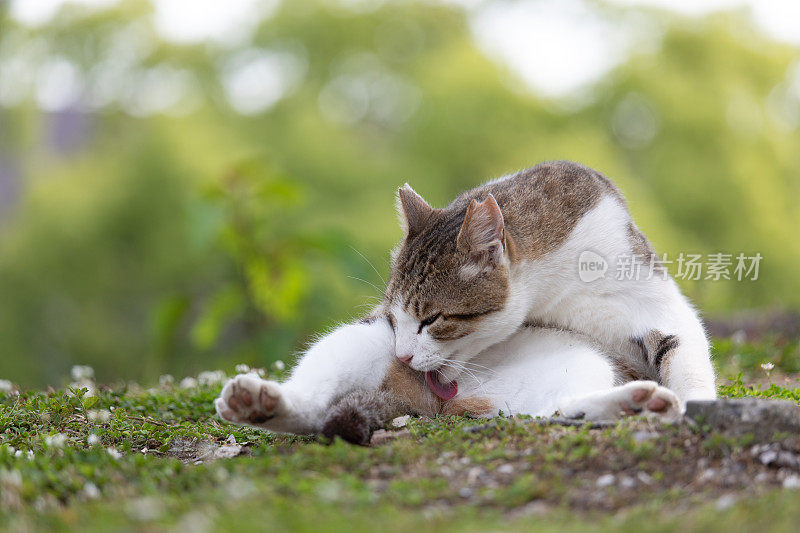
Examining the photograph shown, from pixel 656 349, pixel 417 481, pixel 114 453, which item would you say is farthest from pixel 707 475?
pixel 114 453

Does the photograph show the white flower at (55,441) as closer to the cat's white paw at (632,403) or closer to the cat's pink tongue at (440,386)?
the cat's pink tongue at (440,386)

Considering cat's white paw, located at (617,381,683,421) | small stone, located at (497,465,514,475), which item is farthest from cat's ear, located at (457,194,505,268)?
small stone, located at (497,465,514,475)

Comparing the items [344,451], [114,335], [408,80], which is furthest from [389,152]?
[344,451]

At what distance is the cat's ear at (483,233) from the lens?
3.20m

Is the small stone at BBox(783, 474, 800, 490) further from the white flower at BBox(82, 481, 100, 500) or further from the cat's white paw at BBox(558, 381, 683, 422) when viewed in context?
the white flower at BBox(82, 481, 100, 500)

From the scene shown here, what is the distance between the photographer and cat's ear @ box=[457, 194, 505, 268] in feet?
10.5

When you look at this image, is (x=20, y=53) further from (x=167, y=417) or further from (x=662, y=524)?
(x=662, y=524)

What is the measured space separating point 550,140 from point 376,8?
242 inches

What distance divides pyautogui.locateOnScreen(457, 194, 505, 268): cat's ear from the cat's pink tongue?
52cm

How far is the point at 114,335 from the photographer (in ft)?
43.0

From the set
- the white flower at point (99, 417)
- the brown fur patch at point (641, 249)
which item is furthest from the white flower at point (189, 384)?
the brown fur patch at point (641, 249)

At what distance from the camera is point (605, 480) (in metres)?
2.18

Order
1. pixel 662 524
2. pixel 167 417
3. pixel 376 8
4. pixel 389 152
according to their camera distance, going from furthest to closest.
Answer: pixel 376 8 < pixel 389 152 < pixel 167 417 < pixel 662 524

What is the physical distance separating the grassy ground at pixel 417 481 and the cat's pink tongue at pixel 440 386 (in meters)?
0.26
